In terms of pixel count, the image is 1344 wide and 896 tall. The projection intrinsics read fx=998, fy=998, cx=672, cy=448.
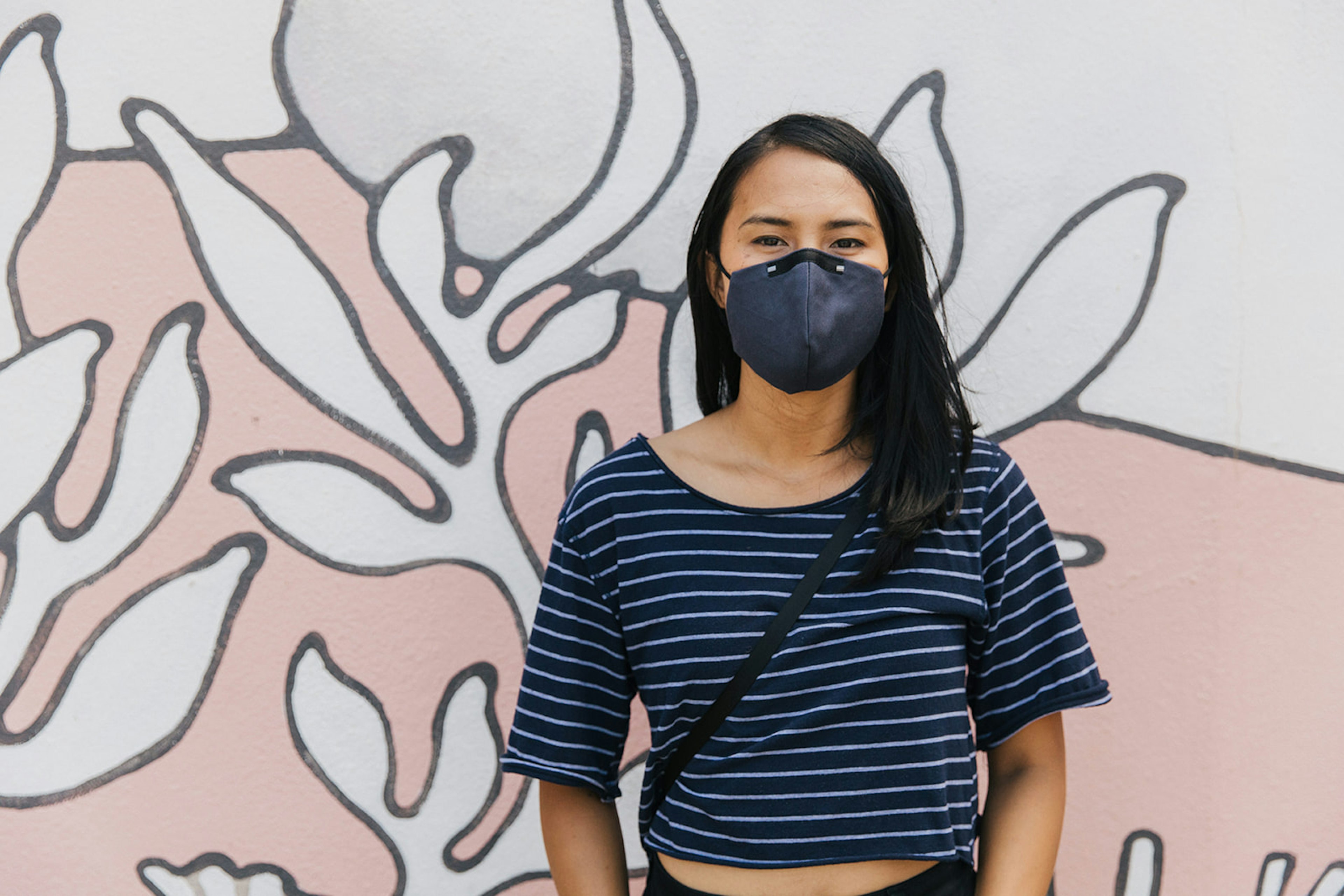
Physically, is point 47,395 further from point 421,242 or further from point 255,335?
point 421,242

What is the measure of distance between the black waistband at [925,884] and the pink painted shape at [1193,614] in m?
0.72

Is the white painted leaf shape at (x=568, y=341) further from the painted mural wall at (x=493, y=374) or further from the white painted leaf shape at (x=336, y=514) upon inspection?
the white painted leaf shape at (x=336, y=514)

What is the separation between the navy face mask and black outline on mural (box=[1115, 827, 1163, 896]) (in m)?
1.23

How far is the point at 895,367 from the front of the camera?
1436mm

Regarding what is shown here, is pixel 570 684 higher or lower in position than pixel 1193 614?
higher

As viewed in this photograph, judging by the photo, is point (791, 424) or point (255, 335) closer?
point (791, 424)

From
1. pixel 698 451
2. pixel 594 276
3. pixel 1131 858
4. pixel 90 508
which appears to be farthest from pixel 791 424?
pixel 90 508

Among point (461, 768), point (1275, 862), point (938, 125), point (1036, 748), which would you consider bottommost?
point (1275, 862)

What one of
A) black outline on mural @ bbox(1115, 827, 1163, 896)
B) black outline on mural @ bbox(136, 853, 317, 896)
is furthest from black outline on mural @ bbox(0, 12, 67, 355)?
black outline on mural @ bbox(1115, 827, 1163, 896)

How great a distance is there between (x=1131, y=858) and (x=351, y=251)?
→ 6.24 feet

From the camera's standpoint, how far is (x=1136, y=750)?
6.34 ft

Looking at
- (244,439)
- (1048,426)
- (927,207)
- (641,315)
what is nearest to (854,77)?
(927,207)

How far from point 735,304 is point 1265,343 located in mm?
1202

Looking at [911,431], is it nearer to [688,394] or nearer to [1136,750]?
[688,394]
